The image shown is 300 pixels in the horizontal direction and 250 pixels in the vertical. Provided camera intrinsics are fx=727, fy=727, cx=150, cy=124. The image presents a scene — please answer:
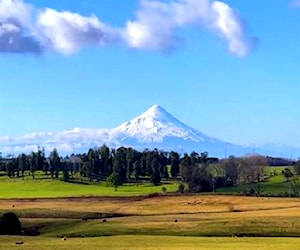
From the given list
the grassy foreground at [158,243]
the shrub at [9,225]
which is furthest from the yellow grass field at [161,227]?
the shrub at [9,225]

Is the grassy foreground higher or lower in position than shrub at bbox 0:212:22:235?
lower

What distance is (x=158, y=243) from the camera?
6141 cm

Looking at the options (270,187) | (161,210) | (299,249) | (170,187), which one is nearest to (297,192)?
(270,187)

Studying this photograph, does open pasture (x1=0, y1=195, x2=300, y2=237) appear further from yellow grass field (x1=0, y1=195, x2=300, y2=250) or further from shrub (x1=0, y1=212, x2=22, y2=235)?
shrub (x1=0, y1=212, x2=22, y2=235)

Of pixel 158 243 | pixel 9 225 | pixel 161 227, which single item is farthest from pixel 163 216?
pixel 158 243

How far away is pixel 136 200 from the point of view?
138 meters

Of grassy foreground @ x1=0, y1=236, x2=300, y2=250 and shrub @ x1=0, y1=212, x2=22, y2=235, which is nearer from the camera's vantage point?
grassy foreground @ x1=0, y1=236, x2=300, y2=250

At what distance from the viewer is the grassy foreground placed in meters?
57.6

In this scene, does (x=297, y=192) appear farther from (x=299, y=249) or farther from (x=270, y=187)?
(x=299, y=249)

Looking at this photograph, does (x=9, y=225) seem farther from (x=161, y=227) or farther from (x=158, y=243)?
(x=158, y=243)

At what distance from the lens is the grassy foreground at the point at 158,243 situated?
189ft

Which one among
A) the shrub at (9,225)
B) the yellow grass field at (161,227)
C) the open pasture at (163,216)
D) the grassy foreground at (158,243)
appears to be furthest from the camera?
the shrub at (9,225)

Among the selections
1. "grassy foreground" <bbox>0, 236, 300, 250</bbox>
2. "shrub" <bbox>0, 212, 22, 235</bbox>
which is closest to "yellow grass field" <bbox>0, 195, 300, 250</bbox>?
"grassy foreground" <bbox>0, 236, 300, 250</bbox>

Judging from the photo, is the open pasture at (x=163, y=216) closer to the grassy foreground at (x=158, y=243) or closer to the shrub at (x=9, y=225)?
the shrub at (x=9, y=225)
